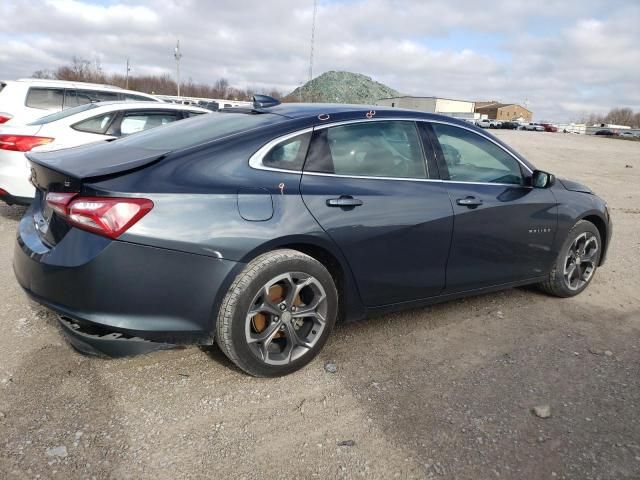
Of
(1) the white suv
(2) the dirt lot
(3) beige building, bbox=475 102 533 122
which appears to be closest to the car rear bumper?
(2) the dirt lot

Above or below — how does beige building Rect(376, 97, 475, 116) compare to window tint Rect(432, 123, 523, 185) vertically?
above

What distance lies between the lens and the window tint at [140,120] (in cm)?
670

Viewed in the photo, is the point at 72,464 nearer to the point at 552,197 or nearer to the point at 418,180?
the point at 418,180

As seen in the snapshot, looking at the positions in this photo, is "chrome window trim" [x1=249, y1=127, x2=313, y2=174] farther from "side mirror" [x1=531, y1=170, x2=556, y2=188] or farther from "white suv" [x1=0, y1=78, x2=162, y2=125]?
"white suv" [x1=0, y1=78, x2=162, y2=125]

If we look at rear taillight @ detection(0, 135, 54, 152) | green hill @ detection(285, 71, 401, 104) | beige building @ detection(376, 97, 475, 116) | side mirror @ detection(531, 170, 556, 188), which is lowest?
rear taillight @ detection(0, 135, 54, 152)

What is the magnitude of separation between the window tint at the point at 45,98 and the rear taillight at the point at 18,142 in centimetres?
222

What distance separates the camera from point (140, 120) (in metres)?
6.85

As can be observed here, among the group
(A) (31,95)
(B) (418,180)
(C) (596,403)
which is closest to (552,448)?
(C) (596,403)

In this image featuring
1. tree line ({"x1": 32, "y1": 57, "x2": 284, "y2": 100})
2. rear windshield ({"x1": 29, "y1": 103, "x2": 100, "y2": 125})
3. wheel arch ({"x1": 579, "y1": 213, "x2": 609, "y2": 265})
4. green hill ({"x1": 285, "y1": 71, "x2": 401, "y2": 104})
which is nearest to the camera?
wheel arch ({"x1": 579, "y1": 213, "x2": 609, "y2": 265})

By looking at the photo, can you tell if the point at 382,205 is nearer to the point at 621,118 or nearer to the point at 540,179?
the point at 540,179

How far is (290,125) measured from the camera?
121 inches

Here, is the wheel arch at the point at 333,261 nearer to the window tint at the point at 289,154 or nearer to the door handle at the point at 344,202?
the door handle at the point at 344,202

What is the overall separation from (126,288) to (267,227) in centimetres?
76

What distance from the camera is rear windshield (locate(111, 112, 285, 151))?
2998mm
